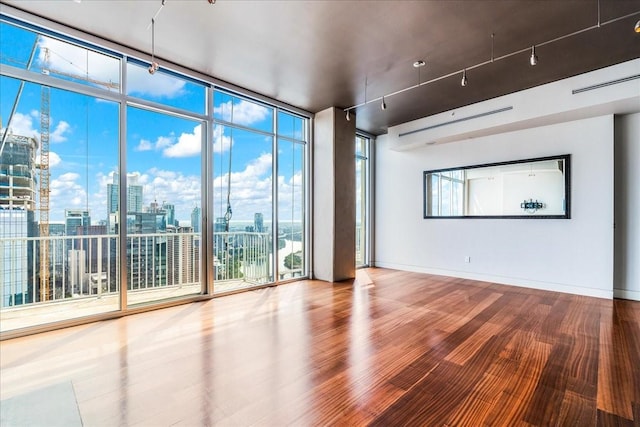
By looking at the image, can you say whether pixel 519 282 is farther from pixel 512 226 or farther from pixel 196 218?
pixel 196 218

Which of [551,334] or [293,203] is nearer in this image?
[551,334]

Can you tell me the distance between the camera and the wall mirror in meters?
5.01

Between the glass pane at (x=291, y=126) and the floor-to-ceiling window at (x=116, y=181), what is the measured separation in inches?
10.0

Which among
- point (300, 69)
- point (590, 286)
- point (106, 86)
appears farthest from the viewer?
point (590, 286)

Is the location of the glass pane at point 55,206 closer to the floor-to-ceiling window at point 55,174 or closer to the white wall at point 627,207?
the floor-to-ceiling window at point 55,174

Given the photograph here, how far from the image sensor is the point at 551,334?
315 centimetres

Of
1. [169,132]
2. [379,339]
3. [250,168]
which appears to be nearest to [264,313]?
[379,339]

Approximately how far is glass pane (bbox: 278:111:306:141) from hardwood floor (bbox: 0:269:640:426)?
3.18m

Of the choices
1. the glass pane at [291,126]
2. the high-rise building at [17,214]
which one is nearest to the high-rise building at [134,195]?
the high-rise building at [17,214]

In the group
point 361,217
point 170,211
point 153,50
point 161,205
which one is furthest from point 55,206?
point 361,217

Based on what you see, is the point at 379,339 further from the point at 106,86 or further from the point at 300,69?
the point at 106,86

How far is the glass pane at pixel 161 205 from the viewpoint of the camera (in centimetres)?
393

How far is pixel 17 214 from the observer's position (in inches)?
125

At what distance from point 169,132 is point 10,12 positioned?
178 cm
